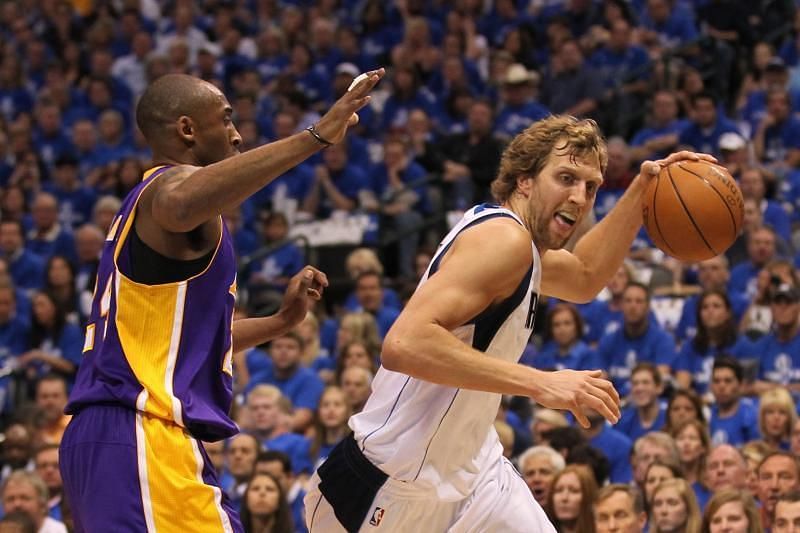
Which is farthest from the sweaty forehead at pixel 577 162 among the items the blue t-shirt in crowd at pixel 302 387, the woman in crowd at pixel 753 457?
the blue t-shirt in crowd at pixel 302 387

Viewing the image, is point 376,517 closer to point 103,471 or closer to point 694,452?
point 103,471

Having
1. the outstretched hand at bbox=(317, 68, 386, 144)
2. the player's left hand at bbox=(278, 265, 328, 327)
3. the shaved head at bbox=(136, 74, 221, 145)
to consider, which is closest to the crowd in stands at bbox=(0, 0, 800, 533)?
the player's left hand at bbox=(278, 265, 328, 327)

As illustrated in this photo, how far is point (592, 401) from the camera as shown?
12.1ft

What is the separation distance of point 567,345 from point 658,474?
108 inches

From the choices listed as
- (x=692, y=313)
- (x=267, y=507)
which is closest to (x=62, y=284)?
(x=267, y=507)

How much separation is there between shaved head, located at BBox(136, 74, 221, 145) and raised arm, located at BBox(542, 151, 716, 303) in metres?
1.38

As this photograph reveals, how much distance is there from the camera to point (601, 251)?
4.91 metres

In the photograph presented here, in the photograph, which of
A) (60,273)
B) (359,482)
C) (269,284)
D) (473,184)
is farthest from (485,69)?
(359,482)

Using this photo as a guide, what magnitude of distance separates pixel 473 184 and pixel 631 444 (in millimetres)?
4647

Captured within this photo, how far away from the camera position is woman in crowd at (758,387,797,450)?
778 centimetres

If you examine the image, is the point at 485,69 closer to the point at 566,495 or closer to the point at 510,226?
the point at 566,495

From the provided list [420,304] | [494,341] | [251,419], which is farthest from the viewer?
[251,419]

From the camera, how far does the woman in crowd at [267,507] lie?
7492mm

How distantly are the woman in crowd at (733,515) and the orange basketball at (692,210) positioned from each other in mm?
1808
